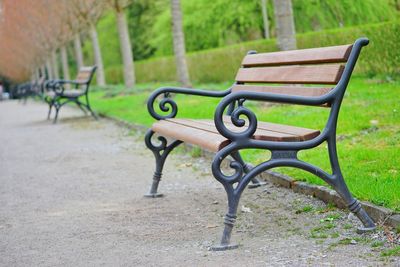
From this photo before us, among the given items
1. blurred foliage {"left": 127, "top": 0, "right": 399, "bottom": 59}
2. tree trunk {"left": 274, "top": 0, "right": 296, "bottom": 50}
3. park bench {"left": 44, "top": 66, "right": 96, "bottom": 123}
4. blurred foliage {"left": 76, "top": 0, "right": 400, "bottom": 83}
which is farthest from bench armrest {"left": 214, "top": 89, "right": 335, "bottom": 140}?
blurred foliage {"left": 127, "top": 0, "right": 399, "bottom": 59}

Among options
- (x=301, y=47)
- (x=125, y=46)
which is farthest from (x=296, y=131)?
(x=125, y=46)

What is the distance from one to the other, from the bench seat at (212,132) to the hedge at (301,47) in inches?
326

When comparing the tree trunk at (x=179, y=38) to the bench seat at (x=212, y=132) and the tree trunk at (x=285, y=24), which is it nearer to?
the tree trunk at (x=285, y=24)

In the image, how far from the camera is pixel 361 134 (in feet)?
23.4

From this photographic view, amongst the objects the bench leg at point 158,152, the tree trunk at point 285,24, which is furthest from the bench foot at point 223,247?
the tree trunk at point 285,24

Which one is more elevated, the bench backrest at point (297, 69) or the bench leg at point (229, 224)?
the bench backrest at point (297, 69)

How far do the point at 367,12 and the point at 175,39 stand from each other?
1023cm

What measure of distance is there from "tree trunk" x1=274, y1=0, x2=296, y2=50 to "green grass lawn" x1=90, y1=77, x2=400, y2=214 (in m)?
1.06

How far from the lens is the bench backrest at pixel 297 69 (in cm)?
416

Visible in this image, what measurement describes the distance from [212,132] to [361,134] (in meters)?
3.05

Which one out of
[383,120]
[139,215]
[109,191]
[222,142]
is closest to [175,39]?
[383,120]

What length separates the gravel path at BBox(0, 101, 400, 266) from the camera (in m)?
3.75

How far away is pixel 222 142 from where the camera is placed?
155 inches

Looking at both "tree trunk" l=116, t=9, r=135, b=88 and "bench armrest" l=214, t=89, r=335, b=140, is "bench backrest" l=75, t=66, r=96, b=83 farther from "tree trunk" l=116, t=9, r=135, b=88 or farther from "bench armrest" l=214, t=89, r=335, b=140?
"bench armrest" l=214, t=89, r=335, b=140
